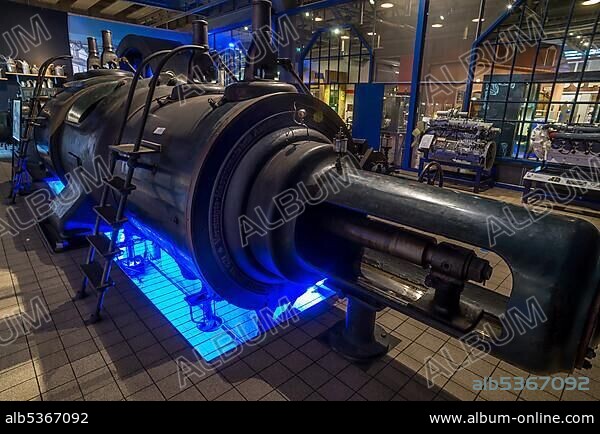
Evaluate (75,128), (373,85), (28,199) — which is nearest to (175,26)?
(373,85)

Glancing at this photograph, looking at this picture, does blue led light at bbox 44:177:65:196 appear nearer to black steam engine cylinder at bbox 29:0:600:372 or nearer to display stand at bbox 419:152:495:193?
black steam engine cylinder at bbox 29:0:600:372

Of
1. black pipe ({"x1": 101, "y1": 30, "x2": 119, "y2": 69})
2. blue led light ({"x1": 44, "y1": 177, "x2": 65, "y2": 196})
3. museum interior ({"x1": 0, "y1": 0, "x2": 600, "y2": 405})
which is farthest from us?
blue led light ({"x1": 44, "y1": 177, "x2": 65, "y2": 196})

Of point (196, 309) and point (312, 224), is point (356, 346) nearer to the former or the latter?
point (312, 224)

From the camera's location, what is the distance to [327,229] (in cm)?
157

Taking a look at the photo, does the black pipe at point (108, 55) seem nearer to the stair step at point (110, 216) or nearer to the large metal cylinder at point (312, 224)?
the large metal cylinder at point (312, 224)

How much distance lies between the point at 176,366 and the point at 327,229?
40.9 inches

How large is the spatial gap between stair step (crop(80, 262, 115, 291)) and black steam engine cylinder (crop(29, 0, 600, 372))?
374mm

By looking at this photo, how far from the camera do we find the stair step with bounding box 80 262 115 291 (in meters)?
2.12

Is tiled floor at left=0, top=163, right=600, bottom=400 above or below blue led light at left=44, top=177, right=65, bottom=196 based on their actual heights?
below

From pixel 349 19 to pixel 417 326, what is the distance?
838cm

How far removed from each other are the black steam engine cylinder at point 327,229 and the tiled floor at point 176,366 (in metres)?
0.23

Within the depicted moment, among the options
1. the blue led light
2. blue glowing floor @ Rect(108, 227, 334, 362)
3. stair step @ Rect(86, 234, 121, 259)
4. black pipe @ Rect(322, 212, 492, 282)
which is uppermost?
black pipe @ Rect(322, 212, 492, 282)

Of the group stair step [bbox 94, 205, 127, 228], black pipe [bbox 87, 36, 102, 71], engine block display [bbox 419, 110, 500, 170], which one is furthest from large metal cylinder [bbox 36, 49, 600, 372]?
engine block display [bbox 419, 110, 500, 170]
